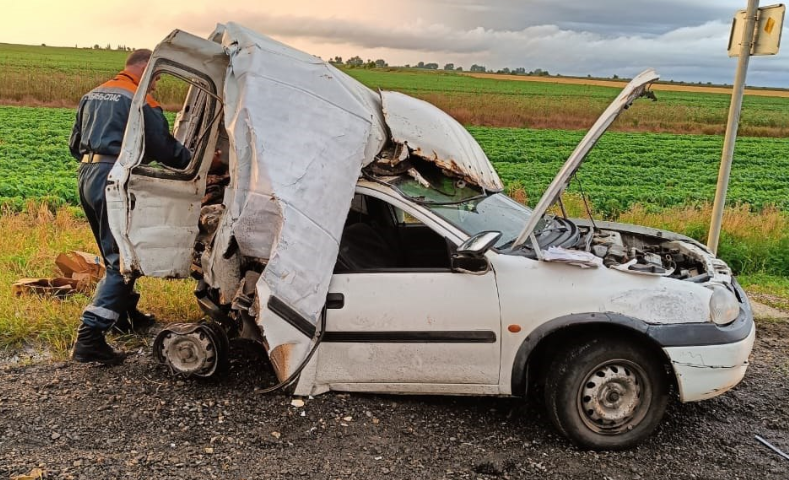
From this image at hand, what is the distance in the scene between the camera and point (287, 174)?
12.1 ft

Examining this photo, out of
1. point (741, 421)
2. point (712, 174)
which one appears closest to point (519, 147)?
point (712, 174)

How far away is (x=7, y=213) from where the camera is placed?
9.38 m

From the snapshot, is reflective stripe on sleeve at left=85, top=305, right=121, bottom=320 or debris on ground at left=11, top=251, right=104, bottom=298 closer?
reflective stripe on sleeve at left=85, top=305, right=121, bottom=320

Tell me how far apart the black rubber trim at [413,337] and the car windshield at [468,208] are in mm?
539

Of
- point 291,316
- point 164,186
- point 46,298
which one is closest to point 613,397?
point 291,316

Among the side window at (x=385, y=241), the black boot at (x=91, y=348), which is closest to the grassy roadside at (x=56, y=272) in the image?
the black boot at (x=91, y=348)

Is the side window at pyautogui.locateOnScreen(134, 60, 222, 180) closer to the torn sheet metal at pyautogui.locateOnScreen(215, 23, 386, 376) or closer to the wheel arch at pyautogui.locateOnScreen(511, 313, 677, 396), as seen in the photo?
the torn sheet metal at pyautogui.locateOnScreen(215, 23, 386, 376)

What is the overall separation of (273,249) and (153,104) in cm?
177

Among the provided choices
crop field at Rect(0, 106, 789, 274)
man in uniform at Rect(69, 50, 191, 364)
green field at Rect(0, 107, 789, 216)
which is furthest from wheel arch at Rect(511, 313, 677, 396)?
green field at Rect(0, 107, 789, 216)

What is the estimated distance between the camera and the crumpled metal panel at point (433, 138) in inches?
167

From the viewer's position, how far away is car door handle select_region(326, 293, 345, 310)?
152 inches

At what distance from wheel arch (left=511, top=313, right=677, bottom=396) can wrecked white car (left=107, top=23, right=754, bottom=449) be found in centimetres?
1

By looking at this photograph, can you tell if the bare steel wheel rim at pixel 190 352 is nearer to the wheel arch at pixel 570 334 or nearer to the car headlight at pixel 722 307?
the wheel arch at pixel 570 334

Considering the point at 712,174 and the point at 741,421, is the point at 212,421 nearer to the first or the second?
the point at 741,421
